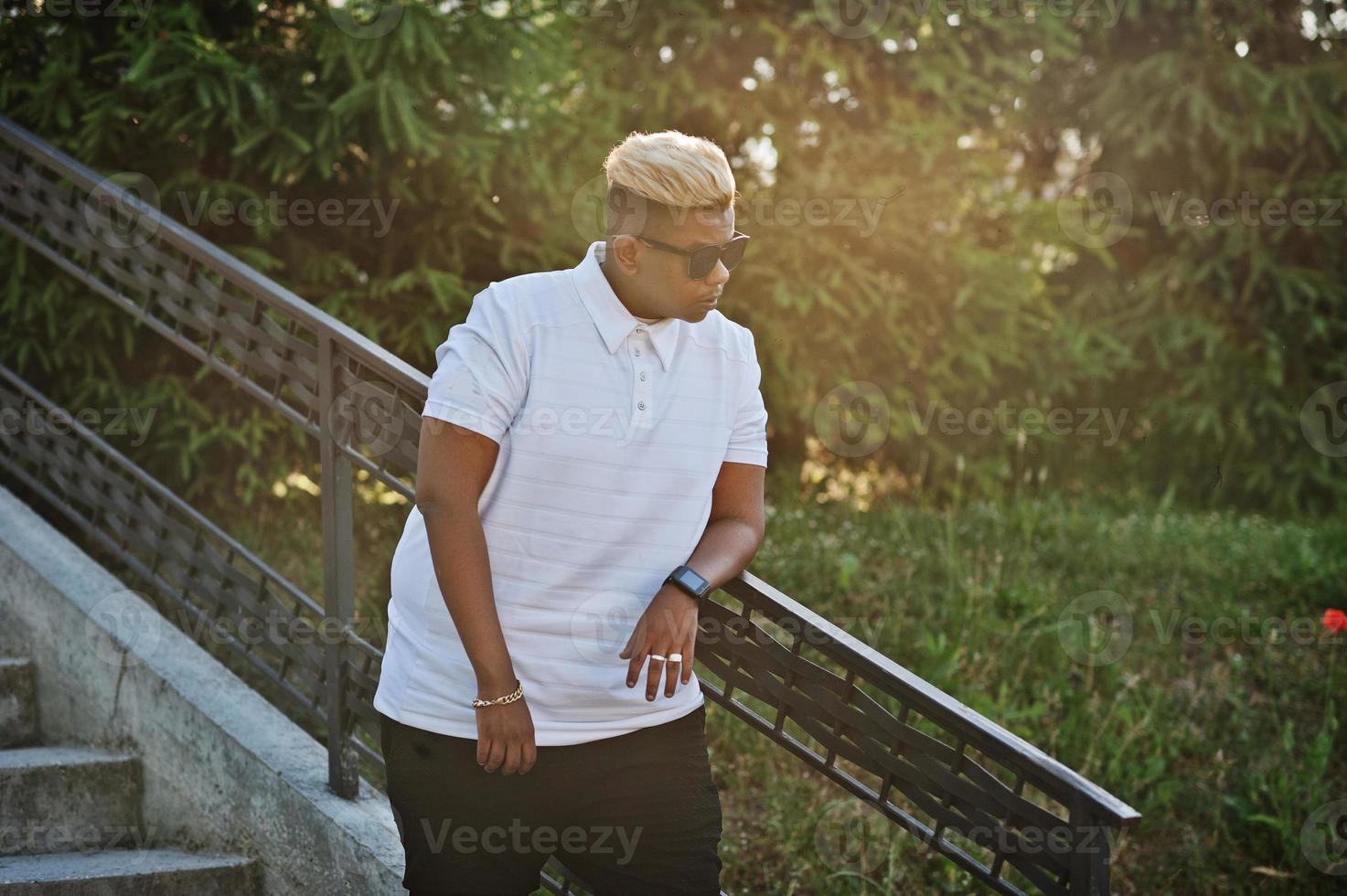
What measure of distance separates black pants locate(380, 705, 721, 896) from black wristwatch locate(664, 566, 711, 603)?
291 mm

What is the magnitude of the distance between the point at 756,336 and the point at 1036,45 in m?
3.20

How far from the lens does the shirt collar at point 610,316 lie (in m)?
2.11

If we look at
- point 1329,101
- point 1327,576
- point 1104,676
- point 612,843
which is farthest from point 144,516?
point 1329,101

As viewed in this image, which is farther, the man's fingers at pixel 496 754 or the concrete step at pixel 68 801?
the concrete step at pixel 68 801

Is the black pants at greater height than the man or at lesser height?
lesser

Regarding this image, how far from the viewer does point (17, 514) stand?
4.02m

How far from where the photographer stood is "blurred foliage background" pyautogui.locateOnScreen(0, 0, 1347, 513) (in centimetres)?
525

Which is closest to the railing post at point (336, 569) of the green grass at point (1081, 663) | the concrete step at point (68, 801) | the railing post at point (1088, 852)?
the concrete step at point (68, 801)

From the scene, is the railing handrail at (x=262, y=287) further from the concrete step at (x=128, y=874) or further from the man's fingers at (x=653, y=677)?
the concrete step at (x=128, y=874)

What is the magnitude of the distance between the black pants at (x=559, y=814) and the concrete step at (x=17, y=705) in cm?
208

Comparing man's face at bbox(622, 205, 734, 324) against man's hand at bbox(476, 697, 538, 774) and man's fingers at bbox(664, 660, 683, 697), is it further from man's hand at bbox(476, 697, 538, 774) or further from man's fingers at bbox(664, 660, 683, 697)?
man's hand at bbox(476, 697, 538, 774)

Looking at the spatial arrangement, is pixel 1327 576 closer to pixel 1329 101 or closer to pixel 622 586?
pixel 1329 101

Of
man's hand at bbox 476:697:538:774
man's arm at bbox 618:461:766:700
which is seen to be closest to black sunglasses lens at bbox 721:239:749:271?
man's arm at bbox 618:461:766:700

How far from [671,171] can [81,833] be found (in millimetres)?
2561
